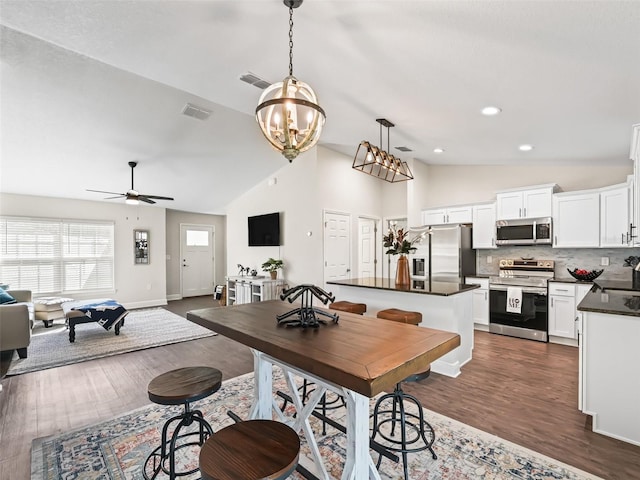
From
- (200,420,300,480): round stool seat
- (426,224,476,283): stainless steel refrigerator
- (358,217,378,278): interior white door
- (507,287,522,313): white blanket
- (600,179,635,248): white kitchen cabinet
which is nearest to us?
(200,420,300,480): round stool seat

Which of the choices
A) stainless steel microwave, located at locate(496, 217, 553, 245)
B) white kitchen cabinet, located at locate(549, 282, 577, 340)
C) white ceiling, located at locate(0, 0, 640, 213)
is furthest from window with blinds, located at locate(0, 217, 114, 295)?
white kitchen cabinet, located at locate(549, 282, 577, 340)

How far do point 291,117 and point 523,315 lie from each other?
15.3 ft

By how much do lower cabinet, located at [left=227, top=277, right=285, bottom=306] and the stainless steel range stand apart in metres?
3.66

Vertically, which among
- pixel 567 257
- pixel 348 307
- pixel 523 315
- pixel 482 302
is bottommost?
pixel 523 315

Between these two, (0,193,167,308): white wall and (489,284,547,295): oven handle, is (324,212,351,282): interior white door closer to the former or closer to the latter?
(489,284,547,295): oven handle

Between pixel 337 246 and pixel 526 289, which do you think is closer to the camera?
pixel 526 289

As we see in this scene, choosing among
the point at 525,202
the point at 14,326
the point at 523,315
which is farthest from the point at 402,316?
the point at 14,326

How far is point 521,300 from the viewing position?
4.62m

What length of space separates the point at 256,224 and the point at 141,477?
17.5ft

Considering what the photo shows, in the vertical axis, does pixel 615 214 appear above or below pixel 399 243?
above

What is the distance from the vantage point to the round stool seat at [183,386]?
1637mm

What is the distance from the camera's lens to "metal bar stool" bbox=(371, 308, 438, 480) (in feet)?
6.19

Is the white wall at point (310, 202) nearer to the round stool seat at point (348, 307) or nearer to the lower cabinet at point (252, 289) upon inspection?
the lower cabinet at point (252, 289)

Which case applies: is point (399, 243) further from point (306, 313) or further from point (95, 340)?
point (95, 340)
